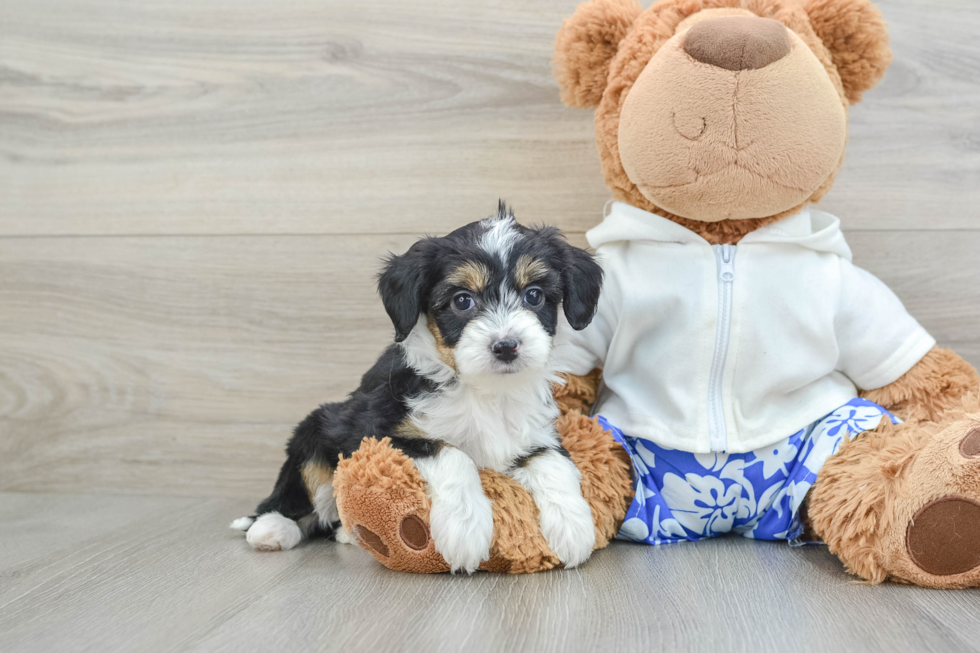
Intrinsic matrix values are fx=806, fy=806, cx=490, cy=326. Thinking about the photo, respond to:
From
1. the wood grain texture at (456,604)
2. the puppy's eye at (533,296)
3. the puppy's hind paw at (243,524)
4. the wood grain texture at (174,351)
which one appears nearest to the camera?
the wood grain texture at (456,604)

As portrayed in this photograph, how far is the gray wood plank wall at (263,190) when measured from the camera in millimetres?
2271

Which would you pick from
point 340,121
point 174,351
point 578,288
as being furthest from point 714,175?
point 174,351

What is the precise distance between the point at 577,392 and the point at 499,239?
0.55 metres

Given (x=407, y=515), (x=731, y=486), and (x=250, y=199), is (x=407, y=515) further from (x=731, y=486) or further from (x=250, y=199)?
(x=250, y=199)

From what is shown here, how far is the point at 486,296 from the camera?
5.21ft

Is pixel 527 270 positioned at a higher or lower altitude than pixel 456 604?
higher

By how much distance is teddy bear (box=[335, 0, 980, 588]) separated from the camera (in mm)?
1698

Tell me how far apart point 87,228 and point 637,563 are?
196 cm

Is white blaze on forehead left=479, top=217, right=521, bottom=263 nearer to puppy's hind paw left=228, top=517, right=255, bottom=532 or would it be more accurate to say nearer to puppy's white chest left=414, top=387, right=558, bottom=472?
puppy's white chest left=414, top=387, right=558, bottom=472

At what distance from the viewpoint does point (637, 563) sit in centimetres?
171

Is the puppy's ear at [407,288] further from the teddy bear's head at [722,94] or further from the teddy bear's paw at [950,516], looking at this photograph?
the teddy bear's paw at [950,516]

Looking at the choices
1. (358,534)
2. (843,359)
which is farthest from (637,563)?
(843,359)

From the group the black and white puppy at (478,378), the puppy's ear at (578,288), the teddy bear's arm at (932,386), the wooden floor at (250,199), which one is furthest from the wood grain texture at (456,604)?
the puppy's ear at (578,288)

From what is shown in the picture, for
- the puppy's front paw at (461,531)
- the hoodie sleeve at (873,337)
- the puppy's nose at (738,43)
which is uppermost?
the puppy's nose at (738,43)
